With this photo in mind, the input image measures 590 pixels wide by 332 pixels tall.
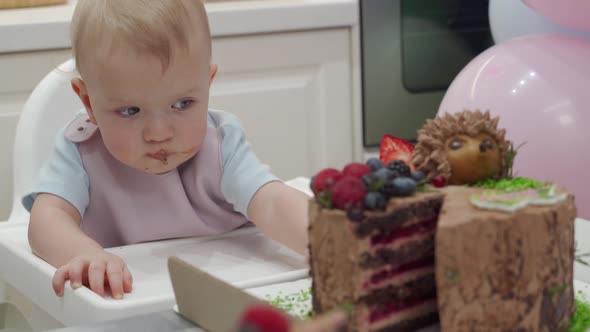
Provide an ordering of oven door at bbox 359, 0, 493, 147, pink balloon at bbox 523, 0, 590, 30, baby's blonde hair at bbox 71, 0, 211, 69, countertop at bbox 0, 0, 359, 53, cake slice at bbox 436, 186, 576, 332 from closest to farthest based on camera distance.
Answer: cake slice at bbox 436, 186, 576, 332
baby's blonde hair at bbox 71, 0, 211, 69
pink balloon at bbox 523, 0, 590, 30
countertop at bbox 0, 0, 359, 53
oven door at bbox 359, 0, 493, 147

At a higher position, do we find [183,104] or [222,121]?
[183,104]

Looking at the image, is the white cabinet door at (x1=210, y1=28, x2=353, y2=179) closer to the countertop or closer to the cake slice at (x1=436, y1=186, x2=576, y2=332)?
the countertop

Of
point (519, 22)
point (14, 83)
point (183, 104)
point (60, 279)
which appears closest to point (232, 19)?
point (14, 83)

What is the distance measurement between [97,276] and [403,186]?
1.42 ft

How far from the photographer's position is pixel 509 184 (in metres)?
0.78

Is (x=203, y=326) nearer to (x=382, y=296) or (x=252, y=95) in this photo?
(x=382, y=296)

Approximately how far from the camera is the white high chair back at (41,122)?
1.53 metres

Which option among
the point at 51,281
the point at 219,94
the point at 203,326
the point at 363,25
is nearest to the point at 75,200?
the point at 51,281

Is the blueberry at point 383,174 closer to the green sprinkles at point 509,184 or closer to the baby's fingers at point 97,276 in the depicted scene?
the green sprinkles at point 509,184

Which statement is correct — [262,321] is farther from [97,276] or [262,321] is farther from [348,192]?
[97,276]

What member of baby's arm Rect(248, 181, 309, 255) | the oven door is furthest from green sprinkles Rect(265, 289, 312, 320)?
the oven door

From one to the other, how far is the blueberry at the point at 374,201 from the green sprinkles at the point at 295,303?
0.48ft

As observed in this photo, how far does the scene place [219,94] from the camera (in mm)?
2359

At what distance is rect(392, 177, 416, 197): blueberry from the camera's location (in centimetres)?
71
